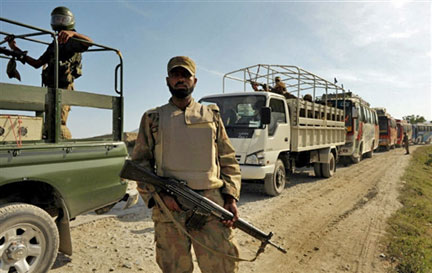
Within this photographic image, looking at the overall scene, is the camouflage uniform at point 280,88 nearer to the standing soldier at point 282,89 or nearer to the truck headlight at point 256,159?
the standing soldier at point 282,89

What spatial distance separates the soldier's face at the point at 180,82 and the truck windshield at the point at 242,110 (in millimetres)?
3972

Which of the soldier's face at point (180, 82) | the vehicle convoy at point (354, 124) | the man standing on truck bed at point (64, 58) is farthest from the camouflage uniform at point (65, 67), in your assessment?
the vehicle convoy at point (354, 124)

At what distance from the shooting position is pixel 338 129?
10.2 m

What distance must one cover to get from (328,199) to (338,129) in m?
4.54

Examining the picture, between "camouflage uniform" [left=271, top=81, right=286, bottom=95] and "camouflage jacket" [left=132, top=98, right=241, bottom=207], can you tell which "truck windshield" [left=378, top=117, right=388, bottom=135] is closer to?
"camouflage uniform" [left=271, top=81, right=286, bottom=95]

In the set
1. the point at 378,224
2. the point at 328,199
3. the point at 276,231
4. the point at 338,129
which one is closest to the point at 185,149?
the point at 276,231

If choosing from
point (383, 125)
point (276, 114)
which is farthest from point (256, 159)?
point (383, 125)

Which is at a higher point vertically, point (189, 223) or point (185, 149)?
point (185, 149)

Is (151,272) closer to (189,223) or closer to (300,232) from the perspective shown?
(189,223)

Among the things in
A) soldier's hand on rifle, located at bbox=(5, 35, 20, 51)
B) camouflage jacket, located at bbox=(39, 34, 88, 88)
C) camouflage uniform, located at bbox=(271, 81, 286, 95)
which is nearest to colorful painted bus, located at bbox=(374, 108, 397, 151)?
camouflage uniform, located at bbox=(271, 81, 286, 95)

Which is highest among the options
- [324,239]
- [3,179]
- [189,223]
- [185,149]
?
[185,149]

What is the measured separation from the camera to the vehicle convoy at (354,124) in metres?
12.1

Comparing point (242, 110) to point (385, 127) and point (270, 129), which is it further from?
point (385, 127)

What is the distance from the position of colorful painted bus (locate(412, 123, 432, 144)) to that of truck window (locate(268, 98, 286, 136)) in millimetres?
34909
